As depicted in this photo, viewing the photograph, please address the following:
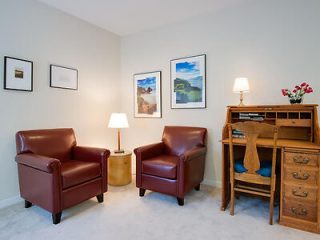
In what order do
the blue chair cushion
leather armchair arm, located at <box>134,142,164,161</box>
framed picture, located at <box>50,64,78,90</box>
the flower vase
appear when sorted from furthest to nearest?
framed picture, located at <box>50,64,78,90</box> < leather armchair arm, located at <box>134,142,164,161</box> < the flower vase < the blue chair cushion

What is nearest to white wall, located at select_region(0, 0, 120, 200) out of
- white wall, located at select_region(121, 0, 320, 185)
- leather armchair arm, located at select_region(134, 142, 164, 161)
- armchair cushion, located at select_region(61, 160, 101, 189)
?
white wall, located at select_region(121, 0, 320, 185)

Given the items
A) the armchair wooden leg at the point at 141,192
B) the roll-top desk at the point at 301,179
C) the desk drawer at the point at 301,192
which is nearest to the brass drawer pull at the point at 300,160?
the roll-top desk at the point at 301,179

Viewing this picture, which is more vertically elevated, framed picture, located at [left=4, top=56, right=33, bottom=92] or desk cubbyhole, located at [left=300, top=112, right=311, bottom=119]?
framed picture, located at [left=4, top=56, right=33, bottom=92]

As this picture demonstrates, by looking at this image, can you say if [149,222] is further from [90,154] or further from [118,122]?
[118,122]

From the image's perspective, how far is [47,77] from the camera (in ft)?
9.43

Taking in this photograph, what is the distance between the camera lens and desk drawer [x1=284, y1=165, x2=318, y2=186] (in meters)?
1.95

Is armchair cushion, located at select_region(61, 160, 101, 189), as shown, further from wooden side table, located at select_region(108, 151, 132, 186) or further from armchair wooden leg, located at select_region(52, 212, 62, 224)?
wooden side table, located at select_region(108, 151, 132, 186)

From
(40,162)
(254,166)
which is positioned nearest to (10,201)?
(40,162)

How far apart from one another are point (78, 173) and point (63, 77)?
153cm

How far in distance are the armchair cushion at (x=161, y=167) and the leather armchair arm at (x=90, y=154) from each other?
0.52 m

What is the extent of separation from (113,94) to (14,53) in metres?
1.68

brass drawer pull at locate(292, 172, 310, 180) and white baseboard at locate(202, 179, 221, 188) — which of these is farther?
white baseboard at locate(202, 179, 221, 188)

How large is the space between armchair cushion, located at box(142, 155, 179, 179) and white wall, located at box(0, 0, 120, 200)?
1.29 metres

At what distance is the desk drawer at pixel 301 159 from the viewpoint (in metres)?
1.95
